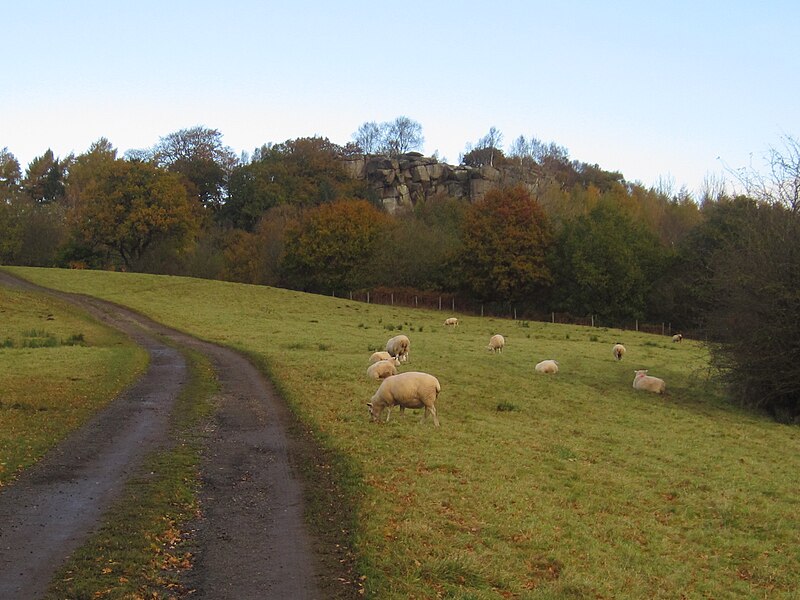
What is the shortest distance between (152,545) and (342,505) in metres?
3.22

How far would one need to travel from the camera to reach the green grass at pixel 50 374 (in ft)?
55.2

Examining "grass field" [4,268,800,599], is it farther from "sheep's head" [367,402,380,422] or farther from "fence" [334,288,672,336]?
"fence" [334,288,672,336]

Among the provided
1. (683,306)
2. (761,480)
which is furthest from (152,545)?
(683,306)

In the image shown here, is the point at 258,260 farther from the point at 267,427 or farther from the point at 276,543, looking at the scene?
the point at 276,543

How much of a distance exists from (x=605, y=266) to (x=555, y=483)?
216 ft

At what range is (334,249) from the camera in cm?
8694

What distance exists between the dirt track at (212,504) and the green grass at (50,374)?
70 centimetres

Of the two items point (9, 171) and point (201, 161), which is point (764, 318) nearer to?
point (201, 161)

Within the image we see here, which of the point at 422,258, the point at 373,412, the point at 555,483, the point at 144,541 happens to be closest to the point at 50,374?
the point at 373,412

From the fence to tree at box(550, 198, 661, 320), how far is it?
1431 millimetres

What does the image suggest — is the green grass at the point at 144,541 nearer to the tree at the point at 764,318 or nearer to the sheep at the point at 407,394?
the sheep at the point at 407,394

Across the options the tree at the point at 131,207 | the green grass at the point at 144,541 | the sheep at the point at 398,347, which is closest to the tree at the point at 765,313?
the sheep at the point at 398,347

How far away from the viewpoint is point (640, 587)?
33.5 ft

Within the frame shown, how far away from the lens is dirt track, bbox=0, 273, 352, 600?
30.0 feet
